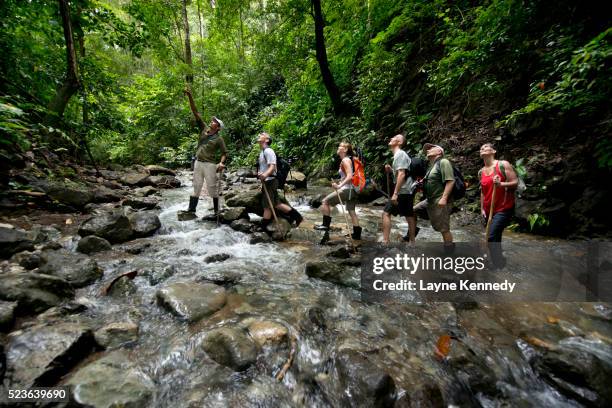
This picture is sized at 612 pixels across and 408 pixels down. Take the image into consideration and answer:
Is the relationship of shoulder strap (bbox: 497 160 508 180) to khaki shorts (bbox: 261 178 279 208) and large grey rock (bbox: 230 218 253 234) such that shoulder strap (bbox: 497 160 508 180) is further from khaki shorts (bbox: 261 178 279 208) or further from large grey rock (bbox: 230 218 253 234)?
large grey rock (bbox: 230 218 253 234)

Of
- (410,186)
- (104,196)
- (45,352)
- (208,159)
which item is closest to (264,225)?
(208,159)

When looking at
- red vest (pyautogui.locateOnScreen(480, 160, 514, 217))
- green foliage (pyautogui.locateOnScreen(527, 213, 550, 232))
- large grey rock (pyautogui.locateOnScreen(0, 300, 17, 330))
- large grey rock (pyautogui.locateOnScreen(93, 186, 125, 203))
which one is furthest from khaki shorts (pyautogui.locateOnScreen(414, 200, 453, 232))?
large grey rock (pyautogui.locateOnScreen(93, 186, 125, 203))

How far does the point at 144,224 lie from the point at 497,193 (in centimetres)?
739

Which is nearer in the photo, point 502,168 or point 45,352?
point 45,352

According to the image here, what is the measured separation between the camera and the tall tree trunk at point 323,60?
12906mm

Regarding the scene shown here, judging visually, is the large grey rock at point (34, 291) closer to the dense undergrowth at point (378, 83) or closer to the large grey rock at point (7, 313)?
the large grey rock at point (7, 313)

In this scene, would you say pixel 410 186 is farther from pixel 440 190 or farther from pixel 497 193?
pixel 497 193

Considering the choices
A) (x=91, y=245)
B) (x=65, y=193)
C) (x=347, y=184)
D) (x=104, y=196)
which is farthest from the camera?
(x=104, y=196)

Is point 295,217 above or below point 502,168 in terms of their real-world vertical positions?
below

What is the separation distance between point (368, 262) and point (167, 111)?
2332 centimetres

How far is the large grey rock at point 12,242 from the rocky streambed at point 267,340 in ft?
0.06

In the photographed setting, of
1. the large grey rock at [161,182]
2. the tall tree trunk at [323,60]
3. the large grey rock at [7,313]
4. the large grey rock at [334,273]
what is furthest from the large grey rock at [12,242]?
the tall tree trunk at [323,60]

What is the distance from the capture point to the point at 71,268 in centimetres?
431

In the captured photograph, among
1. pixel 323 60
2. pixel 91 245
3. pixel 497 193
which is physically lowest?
pixel 91 245
